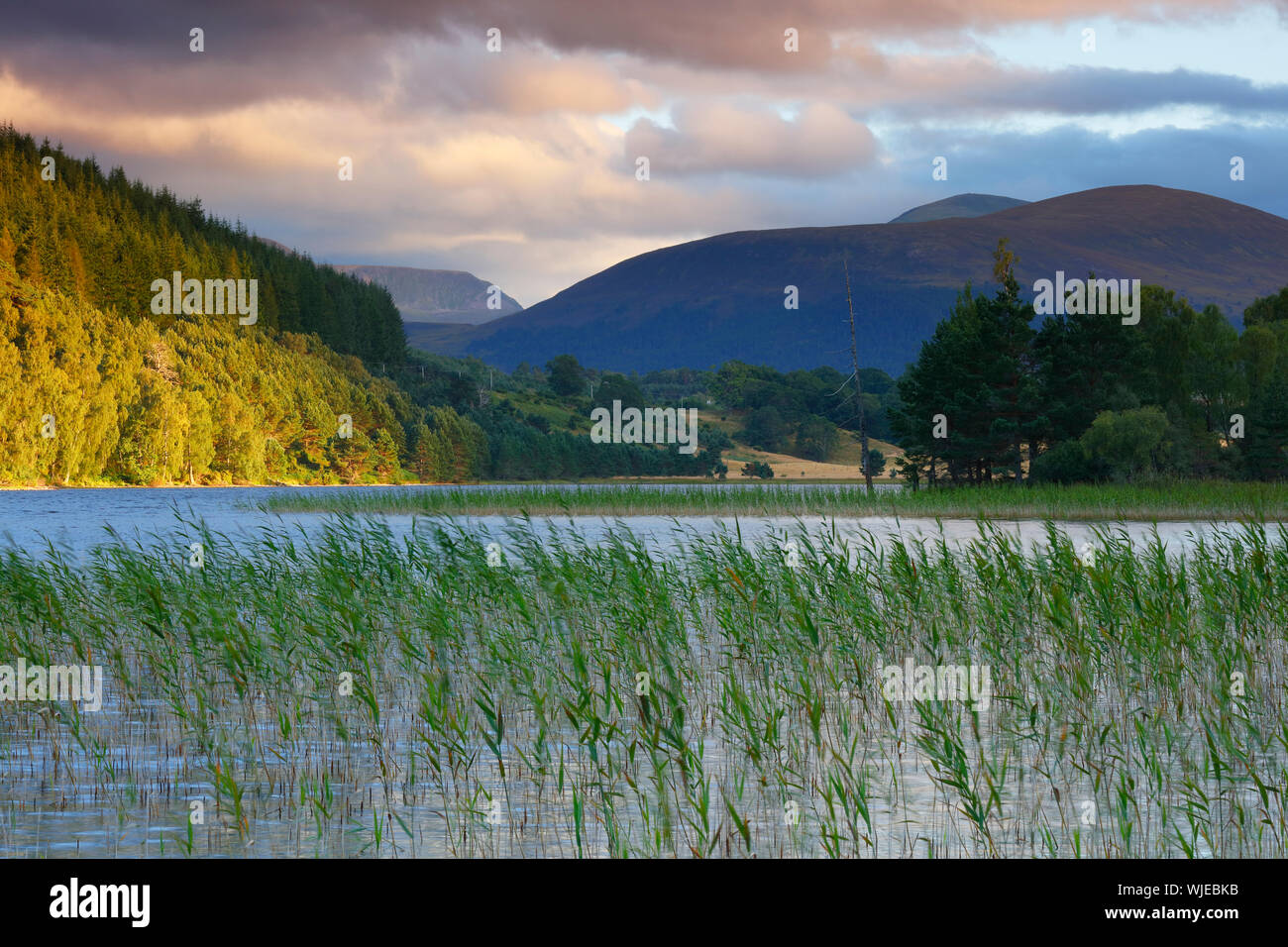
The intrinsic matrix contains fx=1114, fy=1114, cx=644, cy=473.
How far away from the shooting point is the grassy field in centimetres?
3962

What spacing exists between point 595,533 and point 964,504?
1608cm

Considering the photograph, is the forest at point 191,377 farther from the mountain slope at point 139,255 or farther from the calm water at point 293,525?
the calm water at point 293,525

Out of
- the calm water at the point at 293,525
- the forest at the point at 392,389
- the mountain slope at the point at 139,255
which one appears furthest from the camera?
the mountain slope at the point at 139,255

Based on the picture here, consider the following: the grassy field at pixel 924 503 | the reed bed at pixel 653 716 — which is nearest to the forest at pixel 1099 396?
the grassy field at pixel 924 503

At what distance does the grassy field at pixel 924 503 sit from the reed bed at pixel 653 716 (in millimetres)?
20251

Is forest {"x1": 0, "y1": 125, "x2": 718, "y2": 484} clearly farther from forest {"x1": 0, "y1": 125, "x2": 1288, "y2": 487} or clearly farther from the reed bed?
the reed bed

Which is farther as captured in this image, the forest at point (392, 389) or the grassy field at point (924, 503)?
the forest at point (392, 389)

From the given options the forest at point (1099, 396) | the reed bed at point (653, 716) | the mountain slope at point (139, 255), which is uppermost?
the mountain slope at point (139, 255)

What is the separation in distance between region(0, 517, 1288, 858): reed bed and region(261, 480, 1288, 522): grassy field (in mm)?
20251

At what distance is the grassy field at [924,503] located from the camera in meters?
39.6

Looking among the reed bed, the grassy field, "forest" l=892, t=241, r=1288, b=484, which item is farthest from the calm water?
the reed bed

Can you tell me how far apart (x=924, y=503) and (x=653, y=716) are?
3513 centimetres

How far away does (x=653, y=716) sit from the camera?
1041cm
